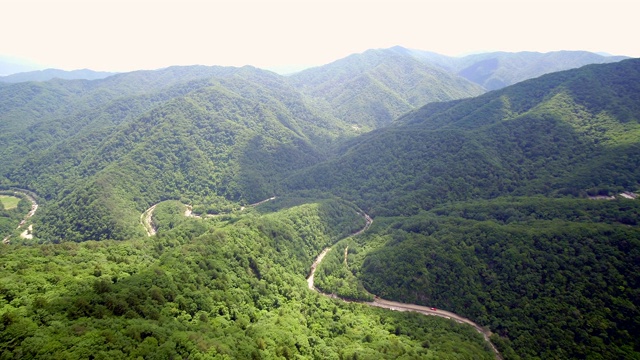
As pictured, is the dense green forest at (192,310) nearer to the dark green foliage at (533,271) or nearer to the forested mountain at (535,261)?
the dark green foliage at (533,271)

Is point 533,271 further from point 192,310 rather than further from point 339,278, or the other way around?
point 192,310

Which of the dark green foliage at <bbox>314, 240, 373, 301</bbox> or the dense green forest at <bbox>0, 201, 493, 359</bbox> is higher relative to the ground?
the dense green forest at <bbox>0, 201, 493, 359</bbox>

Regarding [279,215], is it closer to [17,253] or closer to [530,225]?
[17,253]

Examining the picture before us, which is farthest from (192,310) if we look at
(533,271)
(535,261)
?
(535,261)

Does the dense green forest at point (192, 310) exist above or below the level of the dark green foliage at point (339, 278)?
above

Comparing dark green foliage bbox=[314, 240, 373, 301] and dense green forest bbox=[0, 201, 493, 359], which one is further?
dark green foliage bbox=[314, 240, 373, 301]

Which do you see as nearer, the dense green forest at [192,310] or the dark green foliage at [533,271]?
the dense green forest at [192,310]

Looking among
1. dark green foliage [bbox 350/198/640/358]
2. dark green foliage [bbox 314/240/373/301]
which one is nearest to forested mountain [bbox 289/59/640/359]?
dark green foliage [bbox 350/198/640/358]

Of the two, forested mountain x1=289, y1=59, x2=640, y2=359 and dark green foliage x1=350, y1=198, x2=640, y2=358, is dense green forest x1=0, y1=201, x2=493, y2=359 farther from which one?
forested mountain x1=289, y1=59, x2=640, y2=359

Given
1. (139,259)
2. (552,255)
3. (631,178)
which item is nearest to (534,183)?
(631,178)

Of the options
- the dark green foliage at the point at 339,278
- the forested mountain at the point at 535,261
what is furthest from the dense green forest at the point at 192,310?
the forested mountain at the point at 535,261

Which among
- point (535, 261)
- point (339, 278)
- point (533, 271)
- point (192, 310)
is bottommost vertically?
point (339, 278)
